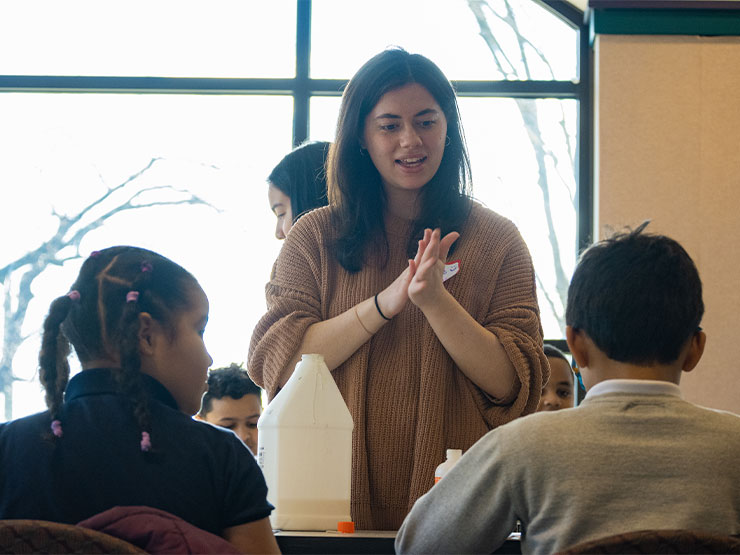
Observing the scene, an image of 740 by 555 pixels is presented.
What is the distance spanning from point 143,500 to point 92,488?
0.06 m

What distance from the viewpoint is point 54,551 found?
80cm

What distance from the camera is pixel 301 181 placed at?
2373 mm

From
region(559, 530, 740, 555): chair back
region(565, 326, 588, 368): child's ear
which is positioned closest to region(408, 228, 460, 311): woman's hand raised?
region(565, 326, 588, 368): child's ear

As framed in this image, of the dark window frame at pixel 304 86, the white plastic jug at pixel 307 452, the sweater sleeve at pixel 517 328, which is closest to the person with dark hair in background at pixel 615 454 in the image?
the white plastic jug at pixel 307 452

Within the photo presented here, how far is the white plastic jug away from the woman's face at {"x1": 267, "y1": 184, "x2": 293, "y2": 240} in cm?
96

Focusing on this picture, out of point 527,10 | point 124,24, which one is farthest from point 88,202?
point 527,10

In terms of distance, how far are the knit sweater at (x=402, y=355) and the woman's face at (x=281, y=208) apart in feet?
1.93

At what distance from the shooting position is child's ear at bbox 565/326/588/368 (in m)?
1.25

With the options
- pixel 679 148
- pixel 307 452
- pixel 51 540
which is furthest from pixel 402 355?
pixel 679 148

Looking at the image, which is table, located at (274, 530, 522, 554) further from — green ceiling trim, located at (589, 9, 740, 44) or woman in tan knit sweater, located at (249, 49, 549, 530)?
green ceiling trim, located at (589, 9, 740, 44)

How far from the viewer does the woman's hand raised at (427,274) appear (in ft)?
5.12

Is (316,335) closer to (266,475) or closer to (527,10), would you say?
(266,475)

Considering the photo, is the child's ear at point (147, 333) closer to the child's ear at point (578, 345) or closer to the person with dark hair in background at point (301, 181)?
the child's ear at point (578, 345)

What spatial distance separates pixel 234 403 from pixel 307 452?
1693 millimetres
